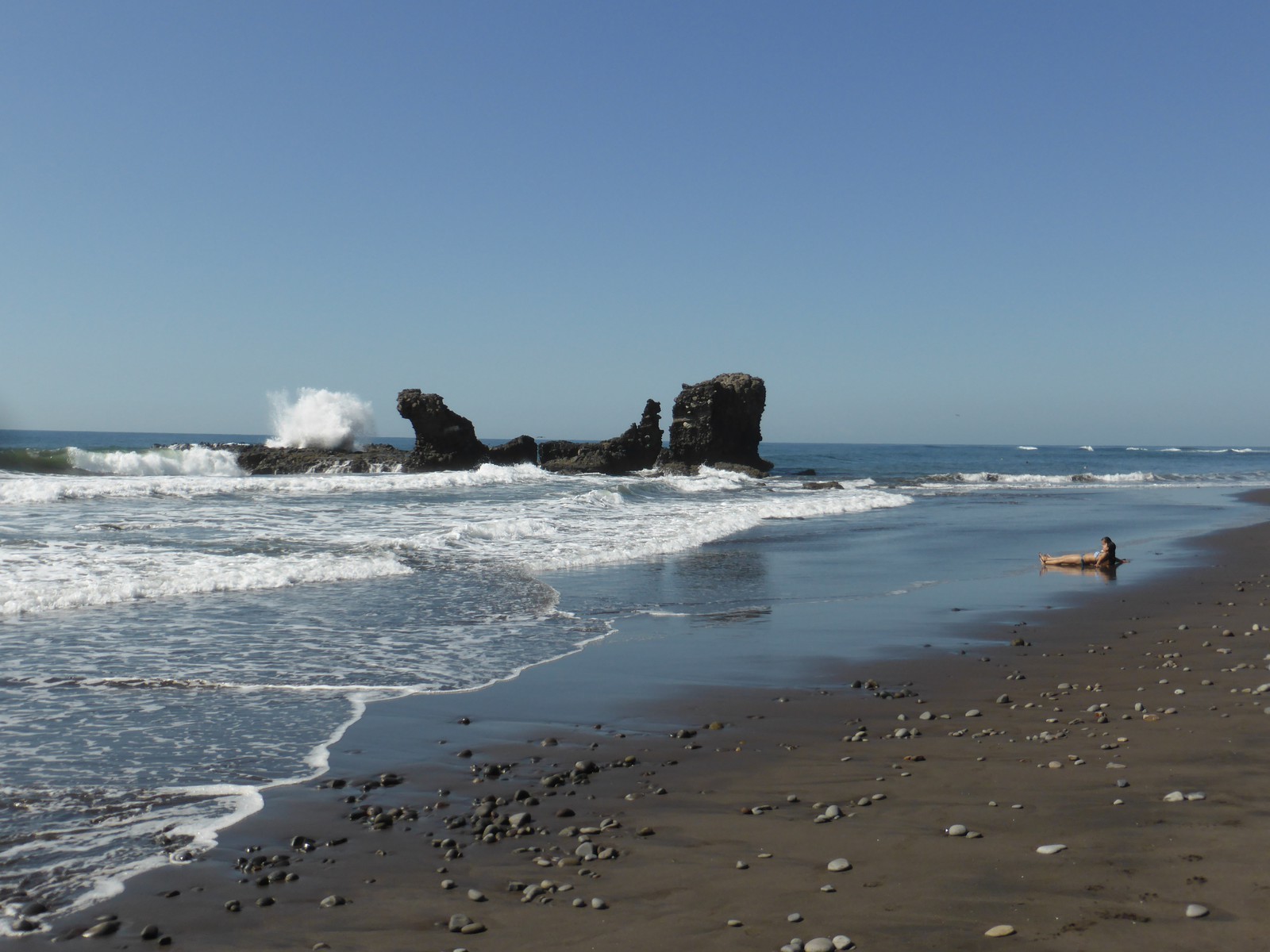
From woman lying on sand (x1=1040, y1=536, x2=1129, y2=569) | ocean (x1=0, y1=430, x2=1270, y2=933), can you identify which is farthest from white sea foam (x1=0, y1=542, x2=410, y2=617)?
woman lying on sand (x1=1040, y1=536, x2=1129, y2=569)

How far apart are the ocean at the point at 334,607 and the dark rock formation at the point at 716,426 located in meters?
22.3

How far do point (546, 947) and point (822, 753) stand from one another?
2.79 meters

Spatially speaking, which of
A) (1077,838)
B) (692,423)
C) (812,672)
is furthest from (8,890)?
(692,423)

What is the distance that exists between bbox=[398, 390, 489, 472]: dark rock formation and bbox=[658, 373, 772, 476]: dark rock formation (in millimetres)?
11360

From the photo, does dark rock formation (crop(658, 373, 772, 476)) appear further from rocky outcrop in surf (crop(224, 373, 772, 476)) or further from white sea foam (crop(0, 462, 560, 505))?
white sea foam (crop(0, 462, 560, 505))

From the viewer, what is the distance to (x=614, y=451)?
50.8 metres

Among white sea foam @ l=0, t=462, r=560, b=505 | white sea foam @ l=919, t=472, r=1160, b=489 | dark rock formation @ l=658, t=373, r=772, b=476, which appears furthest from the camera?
dark rock formation @ l=658, t=373, r=772, b=476

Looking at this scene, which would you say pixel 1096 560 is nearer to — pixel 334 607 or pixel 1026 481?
pixel 334 607

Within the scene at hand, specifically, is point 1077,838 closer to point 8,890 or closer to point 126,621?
point 8,890

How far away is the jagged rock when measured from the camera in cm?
4888

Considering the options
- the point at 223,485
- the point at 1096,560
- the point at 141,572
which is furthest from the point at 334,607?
the point at 223,485

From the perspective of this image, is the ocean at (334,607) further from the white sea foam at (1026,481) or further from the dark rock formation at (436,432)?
the white sea foam at (1026,481)

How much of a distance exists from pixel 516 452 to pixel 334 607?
38.5 meters

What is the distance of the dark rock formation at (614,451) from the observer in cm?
4950
